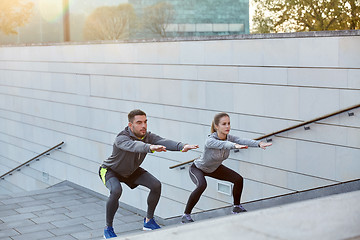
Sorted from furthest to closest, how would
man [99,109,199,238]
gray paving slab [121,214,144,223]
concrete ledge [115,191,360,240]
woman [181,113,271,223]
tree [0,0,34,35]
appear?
tree [0,0,34,35] < gray paving slab [121,214,144,223] < woman [181,113,271,223] < man [99,109,199,238] < concrete ledge [115,191,360,240]

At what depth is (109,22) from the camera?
60.2ft

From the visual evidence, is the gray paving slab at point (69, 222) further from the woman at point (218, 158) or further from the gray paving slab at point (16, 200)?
the woman at point (218, 158)

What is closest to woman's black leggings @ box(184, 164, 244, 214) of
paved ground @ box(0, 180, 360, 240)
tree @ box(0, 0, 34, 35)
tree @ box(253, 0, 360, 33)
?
paved ground @ box(0, 180, 360, 240)

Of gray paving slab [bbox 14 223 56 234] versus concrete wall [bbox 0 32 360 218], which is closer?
concrete wall [bbox 0 32 360 218]

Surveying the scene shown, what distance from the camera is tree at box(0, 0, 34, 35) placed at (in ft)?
73.3

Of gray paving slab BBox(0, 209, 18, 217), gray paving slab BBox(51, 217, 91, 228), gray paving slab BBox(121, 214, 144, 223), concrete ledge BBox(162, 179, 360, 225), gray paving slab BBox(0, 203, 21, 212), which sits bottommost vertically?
gray paving slab BBox(121, 214, 144, 223)

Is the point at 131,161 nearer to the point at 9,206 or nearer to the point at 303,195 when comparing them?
the point at 303,195

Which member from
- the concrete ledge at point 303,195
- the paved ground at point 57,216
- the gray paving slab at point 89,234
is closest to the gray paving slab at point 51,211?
the paved ground at point 57,216

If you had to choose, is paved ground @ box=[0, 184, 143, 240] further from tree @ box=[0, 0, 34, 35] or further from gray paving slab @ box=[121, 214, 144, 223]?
tree @ box=[0, 0, 34, 35]

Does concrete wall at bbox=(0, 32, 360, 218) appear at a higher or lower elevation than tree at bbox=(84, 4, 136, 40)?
lower

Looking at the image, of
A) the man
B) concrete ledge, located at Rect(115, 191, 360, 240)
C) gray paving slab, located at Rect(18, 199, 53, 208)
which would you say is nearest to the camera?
concrete ledge, located at Rect(115, 191, 360, 240)

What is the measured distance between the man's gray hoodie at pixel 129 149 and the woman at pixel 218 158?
602 mm

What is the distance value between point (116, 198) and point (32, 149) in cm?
1286

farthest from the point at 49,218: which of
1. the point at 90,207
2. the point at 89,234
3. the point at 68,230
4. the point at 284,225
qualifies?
the point at 284,225
